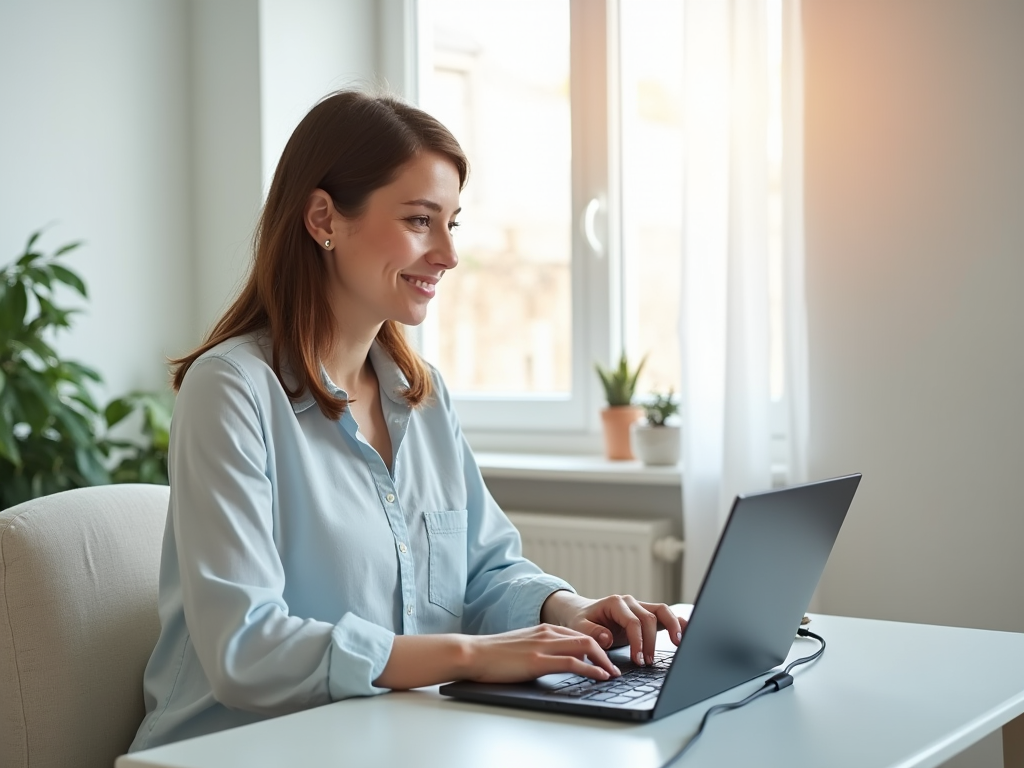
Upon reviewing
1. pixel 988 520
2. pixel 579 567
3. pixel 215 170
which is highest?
pixel 215 170

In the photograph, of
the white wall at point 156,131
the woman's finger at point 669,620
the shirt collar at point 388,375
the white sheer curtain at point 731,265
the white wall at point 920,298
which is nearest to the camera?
the woman's finger at point 669,620

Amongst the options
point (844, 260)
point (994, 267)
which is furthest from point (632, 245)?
point (994, 267)

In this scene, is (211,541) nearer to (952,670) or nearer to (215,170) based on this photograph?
(952,670)

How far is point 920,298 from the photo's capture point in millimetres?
2238

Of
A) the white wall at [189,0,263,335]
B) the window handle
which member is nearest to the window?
the window handle

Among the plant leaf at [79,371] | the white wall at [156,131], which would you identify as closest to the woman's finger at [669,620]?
the plant leaf at [79,371]

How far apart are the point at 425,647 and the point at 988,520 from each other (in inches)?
54.0

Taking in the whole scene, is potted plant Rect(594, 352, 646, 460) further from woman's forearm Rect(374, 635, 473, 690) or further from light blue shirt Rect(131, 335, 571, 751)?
woman's forearm Rect(374, 635, 473, 690)

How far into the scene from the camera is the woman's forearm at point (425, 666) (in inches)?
46.6

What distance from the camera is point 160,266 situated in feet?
10.4

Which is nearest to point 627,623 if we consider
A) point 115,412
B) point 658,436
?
point 658,436

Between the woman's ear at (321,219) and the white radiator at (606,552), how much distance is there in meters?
1.23

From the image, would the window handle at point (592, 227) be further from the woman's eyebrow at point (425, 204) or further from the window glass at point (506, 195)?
the woman's eyebrow at point (425, 204)

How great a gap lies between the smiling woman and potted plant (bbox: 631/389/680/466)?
945mm
